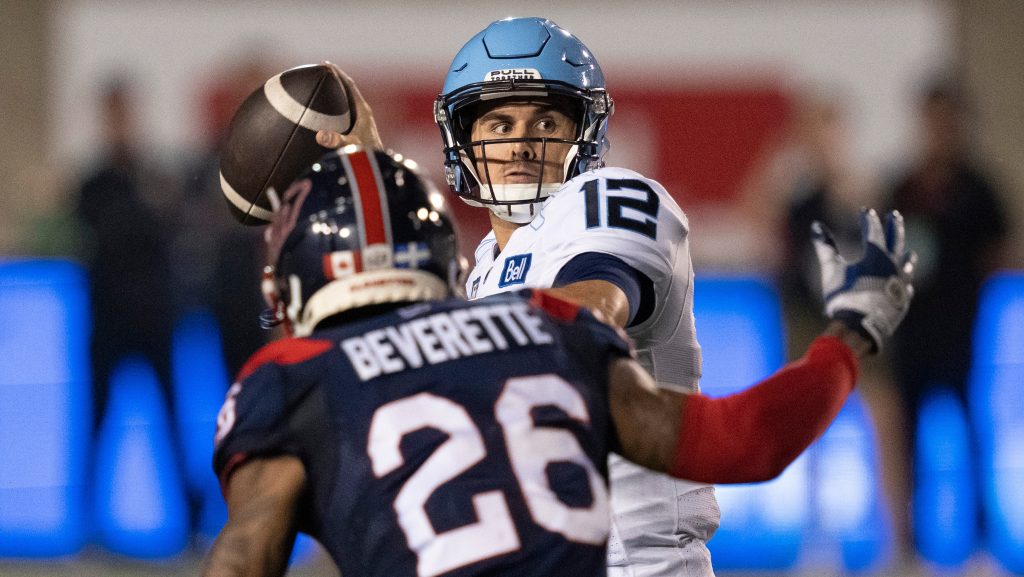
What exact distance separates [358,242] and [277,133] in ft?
4.47

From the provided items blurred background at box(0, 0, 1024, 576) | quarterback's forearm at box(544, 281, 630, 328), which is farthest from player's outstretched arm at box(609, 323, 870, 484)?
blurred background at box(0, 0, 1024, 576)

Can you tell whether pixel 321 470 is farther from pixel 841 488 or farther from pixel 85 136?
pixel 85 136

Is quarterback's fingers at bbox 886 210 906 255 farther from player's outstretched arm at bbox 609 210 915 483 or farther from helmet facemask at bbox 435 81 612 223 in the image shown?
helmet facemask at bbox 435 81 612 223

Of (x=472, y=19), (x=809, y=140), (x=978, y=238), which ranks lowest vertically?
(x=978, y=238)

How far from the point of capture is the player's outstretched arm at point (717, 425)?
88.6 inches

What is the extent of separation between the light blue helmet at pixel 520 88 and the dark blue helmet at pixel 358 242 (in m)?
1.21

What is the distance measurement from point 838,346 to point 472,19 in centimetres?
763

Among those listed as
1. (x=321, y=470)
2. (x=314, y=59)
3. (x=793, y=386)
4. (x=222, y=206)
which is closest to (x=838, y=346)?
(x=793, y=386)

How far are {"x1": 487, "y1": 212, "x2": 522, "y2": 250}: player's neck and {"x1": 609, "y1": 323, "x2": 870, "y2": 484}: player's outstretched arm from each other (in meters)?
1.37

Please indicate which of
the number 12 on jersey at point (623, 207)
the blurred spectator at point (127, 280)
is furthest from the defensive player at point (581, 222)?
A: the blurred spectator at point (127, 280)

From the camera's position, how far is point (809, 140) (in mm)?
7891

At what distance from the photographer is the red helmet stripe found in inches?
89.5

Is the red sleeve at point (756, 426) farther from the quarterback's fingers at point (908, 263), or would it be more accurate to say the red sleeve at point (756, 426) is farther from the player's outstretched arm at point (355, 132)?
the player's outstretched arm at point (355, 132)

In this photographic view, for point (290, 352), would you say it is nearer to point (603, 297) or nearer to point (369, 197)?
point (369, 197)
